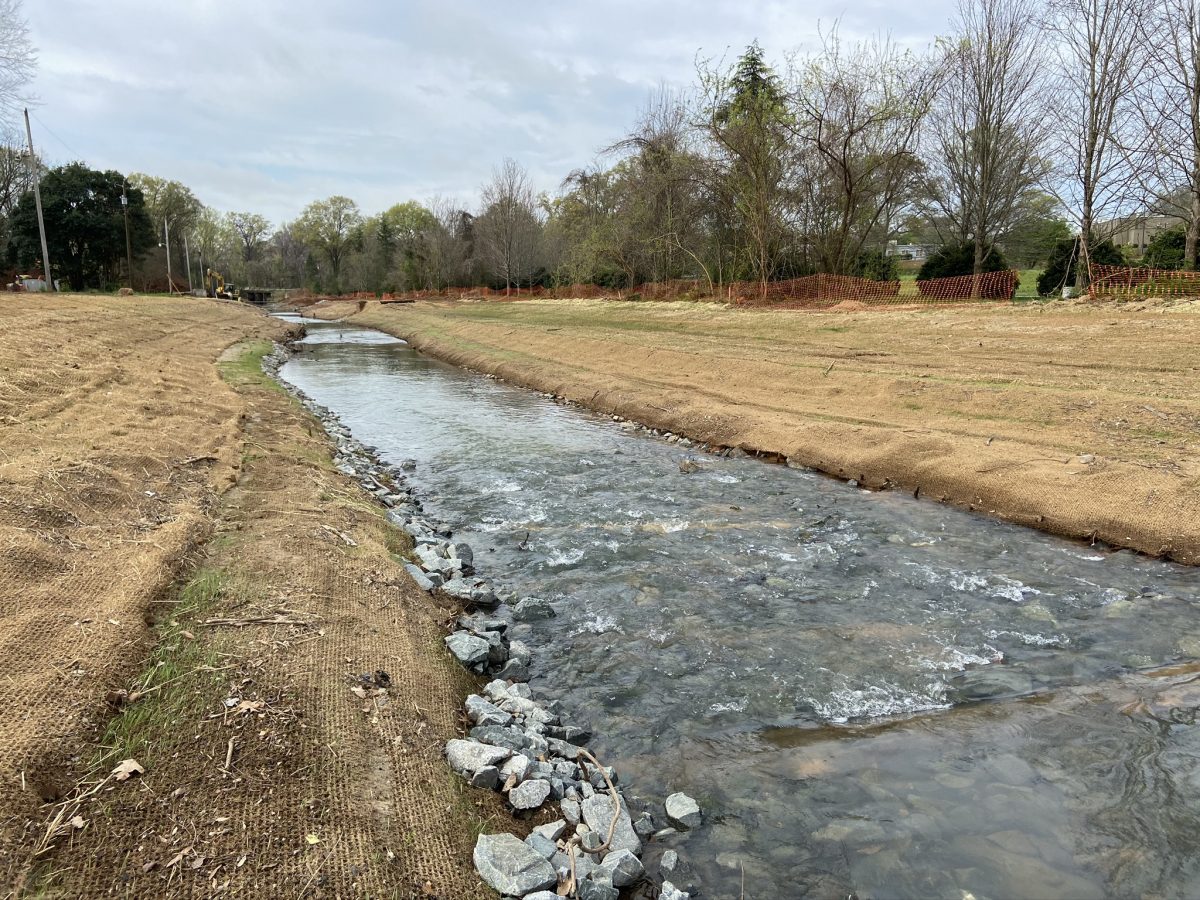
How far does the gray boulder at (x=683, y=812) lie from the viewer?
369 centimetres

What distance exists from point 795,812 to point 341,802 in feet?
7.96

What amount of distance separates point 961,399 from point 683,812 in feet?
35.8

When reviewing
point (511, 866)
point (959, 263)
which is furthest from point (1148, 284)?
point (511, 866)

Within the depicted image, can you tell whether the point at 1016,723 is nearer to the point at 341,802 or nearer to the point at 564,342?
the point at 341,802

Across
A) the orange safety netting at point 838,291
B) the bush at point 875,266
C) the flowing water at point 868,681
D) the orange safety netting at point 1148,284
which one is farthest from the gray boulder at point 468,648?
the bush at point 875,266

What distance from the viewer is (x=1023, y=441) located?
1012cm


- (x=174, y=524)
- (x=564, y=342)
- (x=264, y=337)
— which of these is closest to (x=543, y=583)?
(x=174, y=524)

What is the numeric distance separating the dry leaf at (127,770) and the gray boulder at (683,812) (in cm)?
261

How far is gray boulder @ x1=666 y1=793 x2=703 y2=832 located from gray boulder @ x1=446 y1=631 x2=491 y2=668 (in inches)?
74.3

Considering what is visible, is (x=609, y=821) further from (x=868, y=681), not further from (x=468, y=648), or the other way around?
(x=868, y=681)

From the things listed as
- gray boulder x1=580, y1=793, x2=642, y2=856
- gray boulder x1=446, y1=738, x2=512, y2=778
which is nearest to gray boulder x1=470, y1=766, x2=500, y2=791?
gray boulder x1=446, y1=738, x2=512, y2=778

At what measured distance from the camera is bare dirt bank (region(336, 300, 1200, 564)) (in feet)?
27.6

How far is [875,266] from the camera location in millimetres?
35594

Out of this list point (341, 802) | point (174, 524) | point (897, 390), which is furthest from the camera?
point (897, 390)
